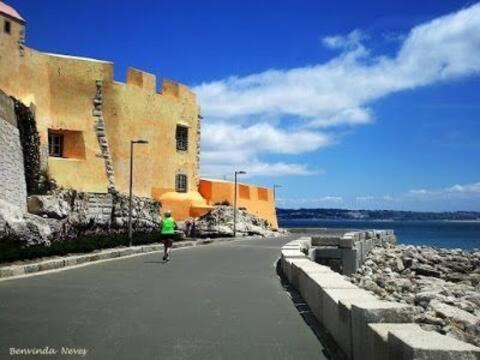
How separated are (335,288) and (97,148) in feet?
95.6

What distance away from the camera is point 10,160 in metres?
26.1

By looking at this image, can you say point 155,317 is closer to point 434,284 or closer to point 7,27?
point 434,284

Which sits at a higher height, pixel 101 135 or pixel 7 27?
pixel 7 27

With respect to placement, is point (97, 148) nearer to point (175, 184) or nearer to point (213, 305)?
point (175, 184)

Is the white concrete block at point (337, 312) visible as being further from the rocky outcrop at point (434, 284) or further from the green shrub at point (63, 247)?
the green shrub at point (63, 247)

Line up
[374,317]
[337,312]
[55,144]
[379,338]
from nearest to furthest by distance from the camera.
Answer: [379,338], [374,317], [337,312], [55,144]

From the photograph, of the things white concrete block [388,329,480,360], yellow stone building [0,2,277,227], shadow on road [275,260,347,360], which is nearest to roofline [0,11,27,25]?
yellow stone building [0,2,277,227]

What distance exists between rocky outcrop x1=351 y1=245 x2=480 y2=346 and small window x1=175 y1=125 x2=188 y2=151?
48.0 ft

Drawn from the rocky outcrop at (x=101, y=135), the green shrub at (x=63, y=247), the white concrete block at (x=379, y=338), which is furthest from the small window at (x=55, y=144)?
the white concrete block at (x=379, y=338)

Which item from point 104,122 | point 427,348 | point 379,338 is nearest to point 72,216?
point 104,122

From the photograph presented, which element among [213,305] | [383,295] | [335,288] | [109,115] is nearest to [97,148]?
[109,115]

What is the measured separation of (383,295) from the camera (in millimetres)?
15656

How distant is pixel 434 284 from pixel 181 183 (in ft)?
76.5

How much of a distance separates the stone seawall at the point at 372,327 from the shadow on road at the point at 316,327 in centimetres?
8
